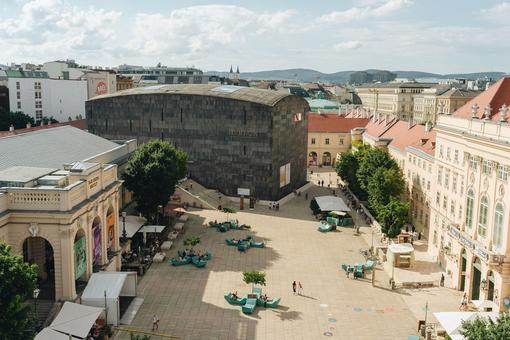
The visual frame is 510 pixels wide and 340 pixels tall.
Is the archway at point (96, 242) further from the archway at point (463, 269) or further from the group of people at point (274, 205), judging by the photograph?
the group of people at point (274, 205)

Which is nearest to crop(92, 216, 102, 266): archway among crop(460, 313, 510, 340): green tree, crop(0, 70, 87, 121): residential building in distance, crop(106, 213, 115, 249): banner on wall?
crop(106, 213, 115, 249): banner on wall

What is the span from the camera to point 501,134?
45.1 m

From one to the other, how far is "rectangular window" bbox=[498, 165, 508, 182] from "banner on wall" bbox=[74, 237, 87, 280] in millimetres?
33877

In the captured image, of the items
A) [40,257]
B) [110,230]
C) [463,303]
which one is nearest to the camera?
[40,257]

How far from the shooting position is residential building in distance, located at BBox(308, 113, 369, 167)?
131750 mm

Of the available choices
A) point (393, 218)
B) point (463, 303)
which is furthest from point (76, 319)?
point (393, 218)

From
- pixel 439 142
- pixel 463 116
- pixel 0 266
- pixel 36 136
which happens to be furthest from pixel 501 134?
pixel 36 136

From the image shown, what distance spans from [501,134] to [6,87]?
12816cm

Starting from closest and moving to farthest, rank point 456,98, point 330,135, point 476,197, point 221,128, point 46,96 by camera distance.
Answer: point 476,197
point 221,128
point 330,135
point 46,96
point 456,98

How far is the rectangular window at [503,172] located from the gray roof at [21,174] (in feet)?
120

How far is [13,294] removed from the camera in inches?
1101

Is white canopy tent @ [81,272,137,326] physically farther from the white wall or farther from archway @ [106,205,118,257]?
the white wall

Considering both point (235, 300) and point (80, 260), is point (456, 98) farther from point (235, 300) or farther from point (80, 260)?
point (80, 260)

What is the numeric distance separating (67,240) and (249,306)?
15.6m
